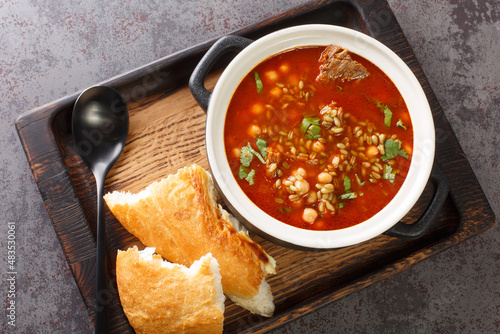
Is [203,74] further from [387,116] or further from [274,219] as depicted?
[387,116]

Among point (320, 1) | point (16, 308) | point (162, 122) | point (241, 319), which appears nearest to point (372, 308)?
point (241, 319)

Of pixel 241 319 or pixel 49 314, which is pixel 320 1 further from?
pixel 49 314

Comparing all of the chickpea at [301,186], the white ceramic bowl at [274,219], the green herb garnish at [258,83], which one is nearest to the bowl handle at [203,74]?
the white ceramic bowl at [274,219]

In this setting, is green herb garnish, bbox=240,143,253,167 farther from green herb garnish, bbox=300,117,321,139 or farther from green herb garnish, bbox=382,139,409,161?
green herb garnish, bbox=382,139,409,161

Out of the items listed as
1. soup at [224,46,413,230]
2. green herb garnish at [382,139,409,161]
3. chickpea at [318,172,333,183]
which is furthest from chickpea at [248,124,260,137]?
green herb garnish at [382,139,409,161]

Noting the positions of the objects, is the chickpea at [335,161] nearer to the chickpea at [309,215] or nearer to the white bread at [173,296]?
the chickpea at [309,215]

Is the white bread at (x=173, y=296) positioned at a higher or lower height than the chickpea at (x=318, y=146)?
lower

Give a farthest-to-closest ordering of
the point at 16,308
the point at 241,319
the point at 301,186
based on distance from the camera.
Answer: the point at 16,308
the point at 241,319
the point at 301,186
